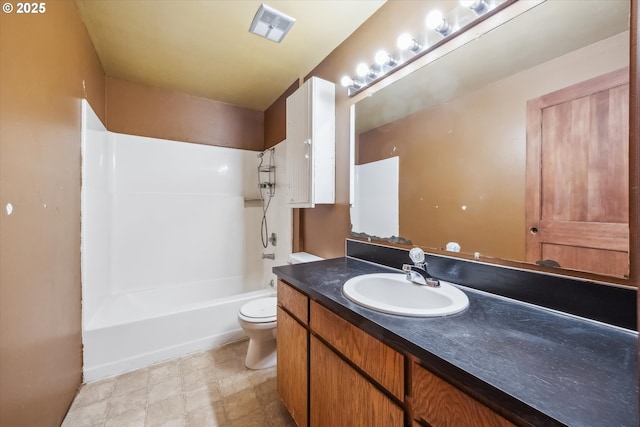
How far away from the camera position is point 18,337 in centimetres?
98

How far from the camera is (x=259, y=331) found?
5.90ft

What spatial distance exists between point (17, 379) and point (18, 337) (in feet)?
0.51

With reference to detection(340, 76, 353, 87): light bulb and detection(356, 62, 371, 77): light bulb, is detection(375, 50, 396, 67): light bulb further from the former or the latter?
detection(340, 76, 353, 87): light bulb

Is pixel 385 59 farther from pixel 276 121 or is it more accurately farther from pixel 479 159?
pixel 276 121

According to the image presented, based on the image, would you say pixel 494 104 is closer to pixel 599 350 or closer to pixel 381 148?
pixel 381 148

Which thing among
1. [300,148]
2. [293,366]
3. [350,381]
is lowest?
[293,366]

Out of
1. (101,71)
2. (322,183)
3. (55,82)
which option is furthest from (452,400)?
(101,71)

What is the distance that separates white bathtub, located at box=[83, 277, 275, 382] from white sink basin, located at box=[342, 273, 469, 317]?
1.42 m

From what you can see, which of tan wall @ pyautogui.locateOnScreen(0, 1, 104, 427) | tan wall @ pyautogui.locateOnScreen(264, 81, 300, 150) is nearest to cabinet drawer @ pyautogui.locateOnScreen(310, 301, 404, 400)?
tan wall @ pyautogui.locateOnScreen(0, 1, 104, 427)

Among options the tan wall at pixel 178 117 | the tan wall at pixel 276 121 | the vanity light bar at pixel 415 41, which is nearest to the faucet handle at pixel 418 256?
the vanity light bar at pixel 415 41

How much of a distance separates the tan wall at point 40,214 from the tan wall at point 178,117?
33.1 inches

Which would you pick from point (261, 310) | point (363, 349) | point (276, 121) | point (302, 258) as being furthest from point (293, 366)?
point (276, 121)

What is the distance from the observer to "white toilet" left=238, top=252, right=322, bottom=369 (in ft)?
5.84

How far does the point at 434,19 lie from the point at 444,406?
149 centimetres
